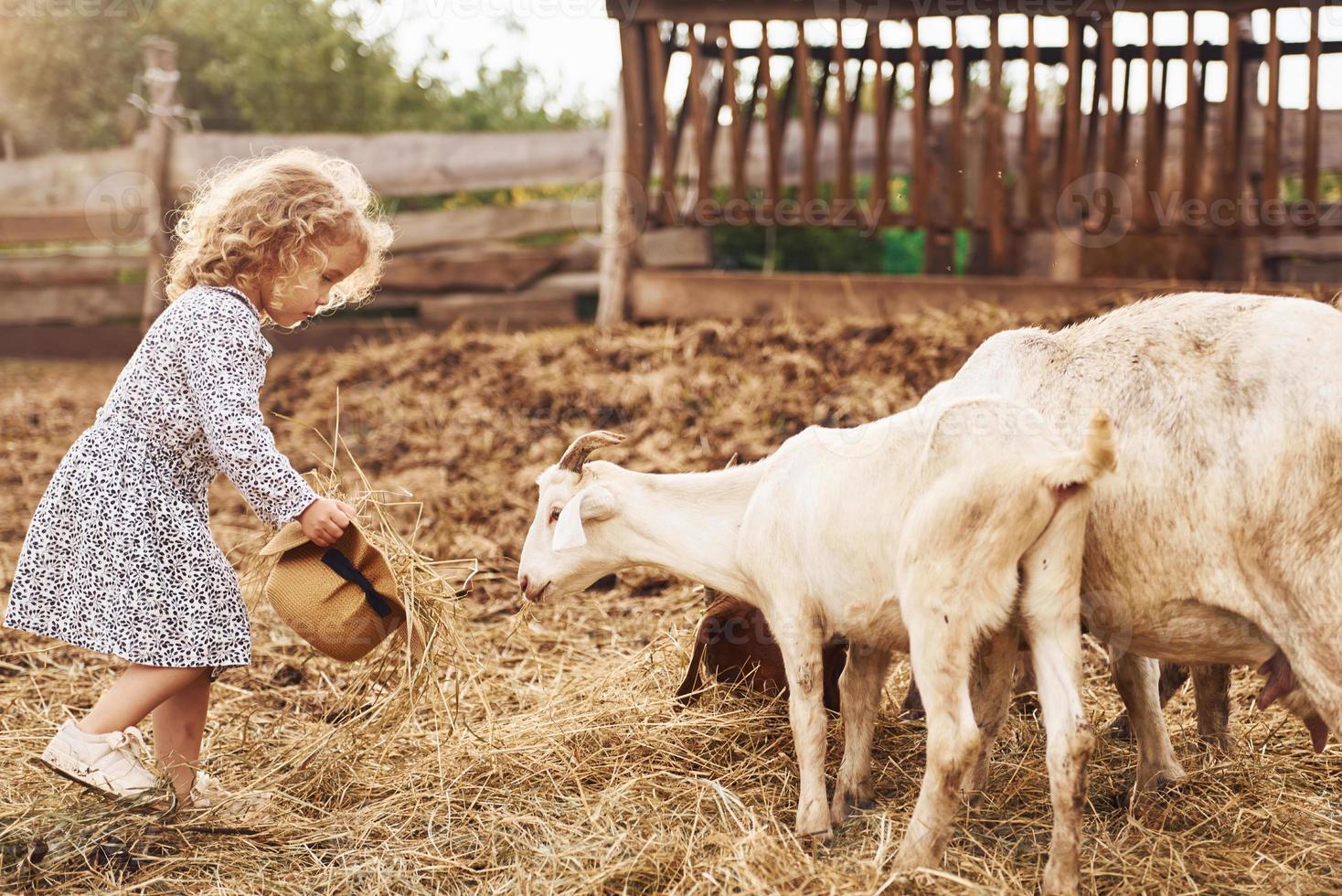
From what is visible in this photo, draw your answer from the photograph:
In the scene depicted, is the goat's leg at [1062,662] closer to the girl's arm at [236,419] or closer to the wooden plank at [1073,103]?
the girl's arm at [236,419]

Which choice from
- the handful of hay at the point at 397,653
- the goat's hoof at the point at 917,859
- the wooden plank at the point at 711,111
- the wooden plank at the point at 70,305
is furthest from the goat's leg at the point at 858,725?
the wooden plank at the point at 70,305

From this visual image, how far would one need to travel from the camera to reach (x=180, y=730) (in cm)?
358

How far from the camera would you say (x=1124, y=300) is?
727 centimetres

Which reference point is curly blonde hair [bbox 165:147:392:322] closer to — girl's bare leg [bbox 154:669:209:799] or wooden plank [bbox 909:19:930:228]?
girl's bare leg [bbox 154:669:209:799]

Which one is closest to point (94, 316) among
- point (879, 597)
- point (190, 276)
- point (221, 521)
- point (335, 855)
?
point (221, 521)

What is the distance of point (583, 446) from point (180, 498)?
3.74ft

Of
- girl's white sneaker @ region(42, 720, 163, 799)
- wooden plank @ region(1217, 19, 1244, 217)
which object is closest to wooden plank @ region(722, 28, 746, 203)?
wooden plank @ region(1217, 19, 1244, 217)

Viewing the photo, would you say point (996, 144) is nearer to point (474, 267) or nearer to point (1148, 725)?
point (474, 267)

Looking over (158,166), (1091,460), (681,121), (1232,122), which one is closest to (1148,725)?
(1091,460)

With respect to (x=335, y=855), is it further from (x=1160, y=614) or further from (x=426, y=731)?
(x=1160, y=614)

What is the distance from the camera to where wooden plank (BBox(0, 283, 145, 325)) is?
39.3 feet

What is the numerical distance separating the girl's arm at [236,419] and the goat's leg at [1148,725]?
90.2 inches

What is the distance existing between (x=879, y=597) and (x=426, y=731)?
1.81 meters

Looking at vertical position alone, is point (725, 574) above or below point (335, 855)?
above
